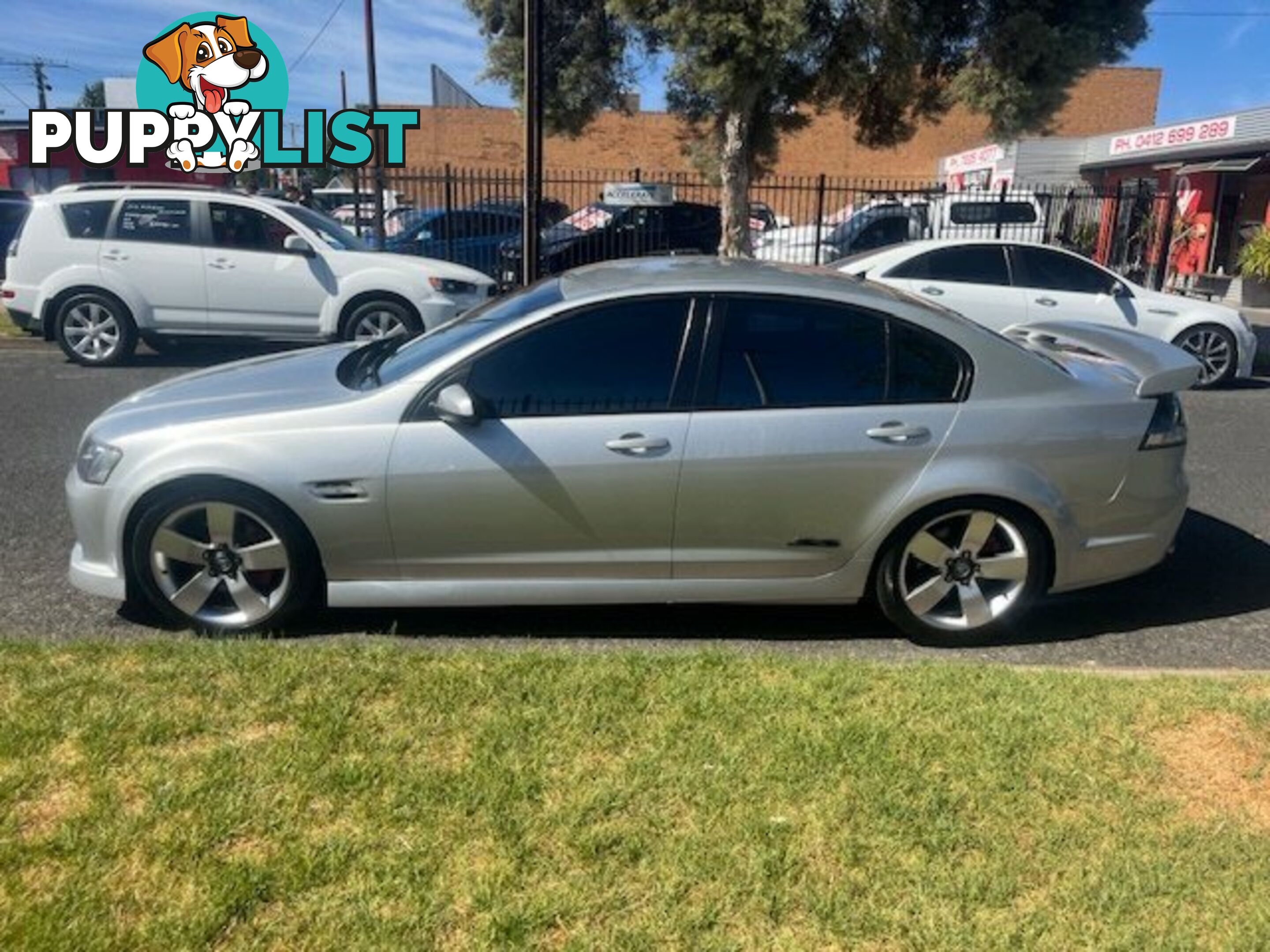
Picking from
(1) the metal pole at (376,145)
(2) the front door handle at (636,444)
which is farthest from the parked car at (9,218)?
(2) the front door handle at (636,444)

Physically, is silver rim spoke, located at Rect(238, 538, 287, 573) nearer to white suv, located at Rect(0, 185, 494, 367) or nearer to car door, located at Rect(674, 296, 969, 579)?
car door, located at Rect(674, 296, 969, 579)

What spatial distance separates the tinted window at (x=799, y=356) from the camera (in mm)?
4152

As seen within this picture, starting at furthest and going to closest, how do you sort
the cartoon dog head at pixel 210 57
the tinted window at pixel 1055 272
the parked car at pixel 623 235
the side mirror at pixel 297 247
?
1. the cartoon dog head at pixel 210 57
2. the parked car at pixel 623 235
3. the side mirror at pixel 297 247
4. the tinted window at pixel 1055 272

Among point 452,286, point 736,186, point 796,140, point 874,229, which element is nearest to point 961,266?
point 452,286

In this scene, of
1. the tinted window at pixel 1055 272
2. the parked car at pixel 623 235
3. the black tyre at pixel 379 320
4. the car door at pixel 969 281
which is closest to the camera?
the car door at pixel 969 281

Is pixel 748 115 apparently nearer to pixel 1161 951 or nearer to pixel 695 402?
pixel 695 402

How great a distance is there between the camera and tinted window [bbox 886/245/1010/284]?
10.0 metres

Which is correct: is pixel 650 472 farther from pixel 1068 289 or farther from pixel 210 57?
pixel 210 57

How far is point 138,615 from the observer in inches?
175

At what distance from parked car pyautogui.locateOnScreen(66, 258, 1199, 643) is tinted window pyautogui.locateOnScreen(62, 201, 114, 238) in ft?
23.6

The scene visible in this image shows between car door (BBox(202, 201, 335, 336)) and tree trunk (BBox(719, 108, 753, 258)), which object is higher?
tree trunk (BBox(719, 108, 753, 258))

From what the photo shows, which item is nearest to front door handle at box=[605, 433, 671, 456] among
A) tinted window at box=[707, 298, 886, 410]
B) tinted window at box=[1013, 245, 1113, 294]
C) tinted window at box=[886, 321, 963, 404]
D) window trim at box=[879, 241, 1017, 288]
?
tinted window at box=[707, 298, 886, 410]

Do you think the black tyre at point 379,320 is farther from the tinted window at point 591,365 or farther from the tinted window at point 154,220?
the tinted window at point 591,365

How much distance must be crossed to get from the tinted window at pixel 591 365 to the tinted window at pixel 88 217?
806cm
